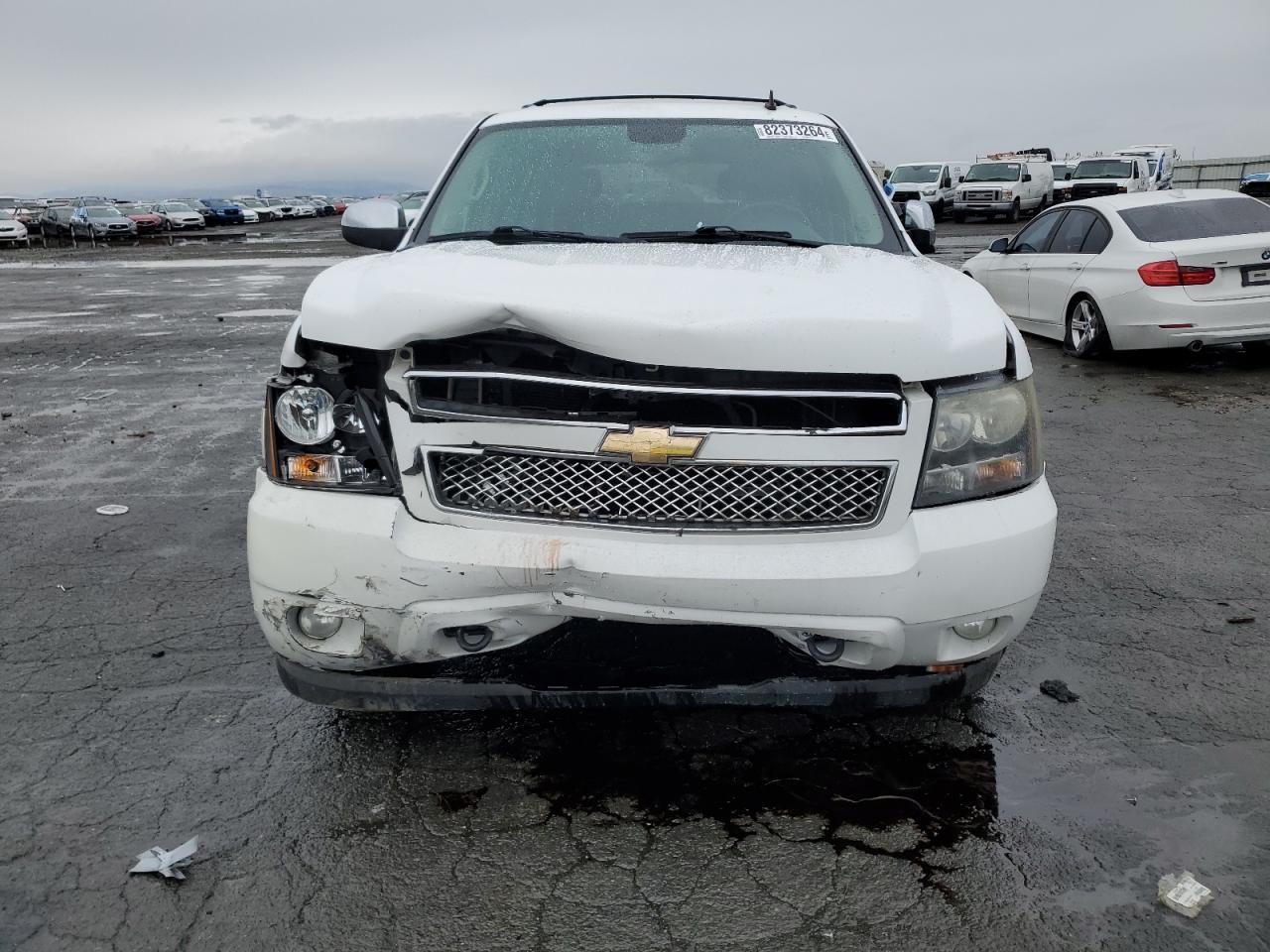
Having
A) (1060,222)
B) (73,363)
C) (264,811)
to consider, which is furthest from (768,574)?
(73,363)

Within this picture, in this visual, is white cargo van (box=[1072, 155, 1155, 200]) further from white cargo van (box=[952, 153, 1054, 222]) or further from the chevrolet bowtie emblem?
the chevrolet bowtie emblem

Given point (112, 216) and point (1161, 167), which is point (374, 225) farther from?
point (112, 216)

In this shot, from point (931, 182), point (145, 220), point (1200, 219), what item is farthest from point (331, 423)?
point (145, 220)

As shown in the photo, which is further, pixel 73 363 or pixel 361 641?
pixel 73 363

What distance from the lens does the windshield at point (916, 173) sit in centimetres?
3884

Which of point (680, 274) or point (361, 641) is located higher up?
point (680, 274)

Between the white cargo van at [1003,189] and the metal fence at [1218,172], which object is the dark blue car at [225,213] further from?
the metal fence at [1218,172]

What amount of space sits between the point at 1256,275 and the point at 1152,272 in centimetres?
76

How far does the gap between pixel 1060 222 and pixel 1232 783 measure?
28.3 ft

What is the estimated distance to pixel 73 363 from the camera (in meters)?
10.4

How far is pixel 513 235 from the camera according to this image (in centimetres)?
371

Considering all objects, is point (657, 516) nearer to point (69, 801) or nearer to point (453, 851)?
point (453, 851)

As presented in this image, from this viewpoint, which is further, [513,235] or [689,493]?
[513,235]

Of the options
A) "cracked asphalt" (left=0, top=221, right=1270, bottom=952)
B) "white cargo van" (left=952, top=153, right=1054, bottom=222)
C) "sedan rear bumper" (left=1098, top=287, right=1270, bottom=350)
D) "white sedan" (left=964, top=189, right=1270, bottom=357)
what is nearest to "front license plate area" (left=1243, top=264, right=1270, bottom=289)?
"white sedan" (left=964, top=189, right=1270, bottom=357)
